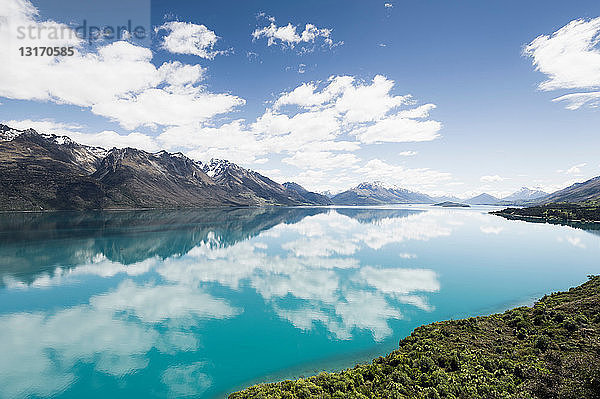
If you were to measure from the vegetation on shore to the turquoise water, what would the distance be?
7441 mm

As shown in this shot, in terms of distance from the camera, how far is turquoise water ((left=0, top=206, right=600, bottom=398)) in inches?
1396

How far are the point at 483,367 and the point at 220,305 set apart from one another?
157 feet

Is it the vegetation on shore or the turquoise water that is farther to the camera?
the turquoise water

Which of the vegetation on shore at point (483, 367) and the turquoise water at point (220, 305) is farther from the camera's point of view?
the turquoise water at point (220, 305)

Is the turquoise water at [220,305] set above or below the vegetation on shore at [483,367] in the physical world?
below

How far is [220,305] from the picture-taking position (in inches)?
2335

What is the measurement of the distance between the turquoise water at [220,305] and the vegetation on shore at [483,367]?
7.44 m

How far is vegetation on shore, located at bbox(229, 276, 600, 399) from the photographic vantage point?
973 inches

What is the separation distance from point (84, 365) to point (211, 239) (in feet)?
382

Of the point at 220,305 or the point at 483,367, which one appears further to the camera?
the point at 220,305

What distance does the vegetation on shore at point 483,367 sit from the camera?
81.0ft

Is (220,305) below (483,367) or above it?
below

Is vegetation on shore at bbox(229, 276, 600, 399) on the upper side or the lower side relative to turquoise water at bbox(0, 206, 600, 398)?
upper

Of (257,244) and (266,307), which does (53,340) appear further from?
(257,244)
